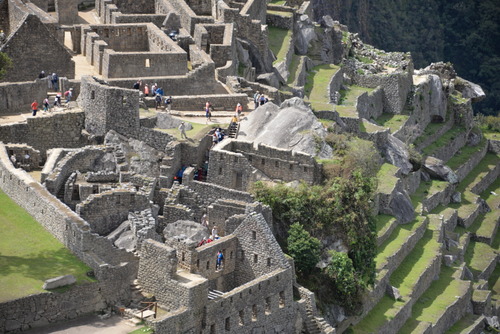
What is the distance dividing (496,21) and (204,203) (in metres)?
123

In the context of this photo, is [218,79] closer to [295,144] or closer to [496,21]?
[295,144]

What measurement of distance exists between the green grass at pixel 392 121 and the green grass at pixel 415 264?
11924 mm

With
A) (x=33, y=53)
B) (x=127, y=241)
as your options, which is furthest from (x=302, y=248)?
(x=33, y=53)

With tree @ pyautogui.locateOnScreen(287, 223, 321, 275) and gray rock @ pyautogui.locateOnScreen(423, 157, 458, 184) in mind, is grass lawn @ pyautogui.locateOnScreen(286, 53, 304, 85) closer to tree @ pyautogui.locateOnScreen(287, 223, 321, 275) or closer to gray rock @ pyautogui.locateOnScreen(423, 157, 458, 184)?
gray rock @ pyautogui.locateOnScreen(423, 157, 458, 184)

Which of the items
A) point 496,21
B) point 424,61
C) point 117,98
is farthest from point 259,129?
point 496,21

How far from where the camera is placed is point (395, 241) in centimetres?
7756

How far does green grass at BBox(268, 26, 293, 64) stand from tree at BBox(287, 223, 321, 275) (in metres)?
27.4

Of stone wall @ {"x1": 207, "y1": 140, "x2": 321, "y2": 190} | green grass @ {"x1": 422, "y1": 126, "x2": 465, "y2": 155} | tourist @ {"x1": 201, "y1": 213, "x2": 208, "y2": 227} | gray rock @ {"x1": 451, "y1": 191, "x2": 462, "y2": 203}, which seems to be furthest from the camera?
green grass @ {"x1": 422, "y1": 126, "x2": 465, "y2": 155}

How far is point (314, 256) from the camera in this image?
200 feet

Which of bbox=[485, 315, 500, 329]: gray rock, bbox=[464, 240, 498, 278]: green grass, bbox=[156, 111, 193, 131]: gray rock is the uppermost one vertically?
bbox=[156, 111, 193, 131]: gray rock

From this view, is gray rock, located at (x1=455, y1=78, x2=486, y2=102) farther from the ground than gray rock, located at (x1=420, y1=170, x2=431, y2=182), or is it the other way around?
gray rock, located at (x1=455, y1=78, x2=486, y2=102)

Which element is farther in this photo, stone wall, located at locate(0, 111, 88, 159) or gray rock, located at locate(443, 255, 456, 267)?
Result: gray rock, located at locate(443, 255, 456, 267)

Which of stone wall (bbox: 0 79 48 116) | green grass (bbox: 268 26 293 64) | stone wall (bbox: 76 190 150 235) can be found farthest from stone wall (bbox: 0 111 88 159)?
green grass (bbox: 268 26 293 64)

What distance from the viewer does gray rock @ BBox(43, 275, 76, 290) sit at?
2045 inches
